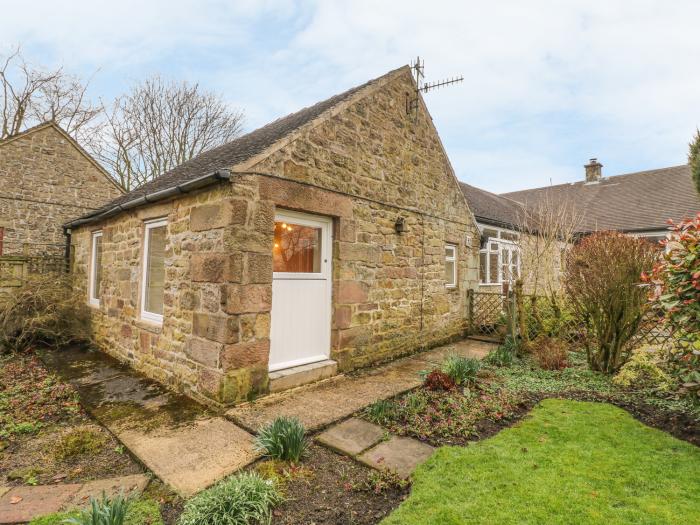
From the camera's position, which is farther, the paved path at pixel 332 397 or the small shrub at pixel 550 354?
the small shrub at pixel 550 354

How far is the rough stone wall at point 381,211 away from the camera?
5.41 m

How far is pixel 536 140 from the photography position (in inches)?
789

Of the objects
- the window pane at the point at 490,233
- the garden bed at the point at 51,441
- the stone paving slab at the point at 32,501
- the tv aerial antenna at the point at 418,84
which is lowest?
the garden bed at the point at 51,441

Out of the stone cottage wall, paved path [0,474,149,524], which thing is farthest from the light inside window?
paved path [0,474,149,524]

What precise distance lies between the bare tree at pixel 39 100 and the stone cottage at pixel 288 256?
1350 centimetres

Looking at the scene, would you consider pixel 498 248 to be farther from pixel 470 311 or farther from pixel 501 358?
pixel 501 358

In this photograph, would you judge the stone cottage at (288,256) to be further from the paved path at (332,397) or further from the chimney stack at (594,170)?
the chimney stack at (594,170)

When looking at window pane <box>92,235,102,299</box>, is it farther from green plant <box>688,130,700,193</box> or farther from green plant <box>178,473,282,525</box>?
green plant <box>688,130,700,193</box>

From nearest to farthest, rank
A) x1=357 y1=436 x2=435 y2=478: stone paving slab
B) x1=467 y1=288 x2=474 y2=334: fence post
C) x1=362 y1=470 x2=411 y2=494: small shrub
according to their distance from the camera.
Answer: x1=362 y1=470 x2=411 y2=494: small shrub < x1=357 y1=436 x2=435 y2=478: stone paving slab < x1=467 y1=288 x2=474 y2=334: fence post

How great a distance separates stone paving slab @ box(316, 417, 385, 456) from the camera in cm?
340

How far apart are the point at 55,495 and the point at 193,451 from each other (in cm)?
100

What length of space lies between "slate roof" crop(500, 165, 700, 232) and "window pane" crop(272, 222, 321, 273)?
16.7 m

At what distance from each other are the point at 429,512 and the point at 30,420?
4747 mm

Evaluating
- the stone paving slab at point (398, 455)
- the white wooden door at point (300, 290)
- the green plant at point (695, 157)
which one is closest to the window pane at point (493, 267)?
the green plant at point (695, 157)
